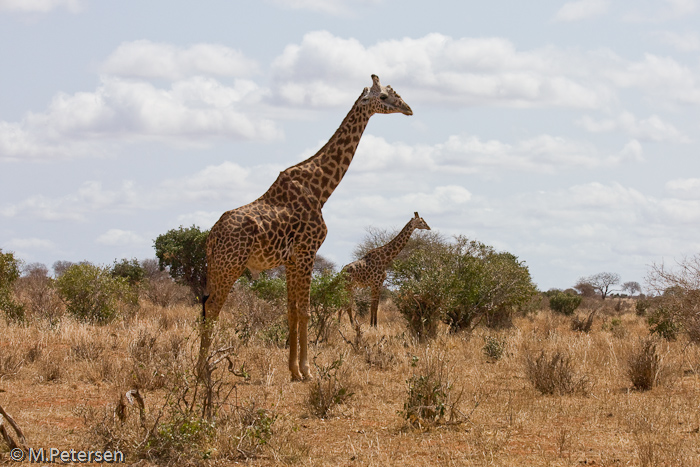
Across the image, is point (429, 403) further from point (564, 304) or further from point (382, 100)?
point (564, 304)

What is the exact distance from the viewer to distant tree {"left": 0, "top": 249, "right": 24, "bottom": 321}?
15.9 metres

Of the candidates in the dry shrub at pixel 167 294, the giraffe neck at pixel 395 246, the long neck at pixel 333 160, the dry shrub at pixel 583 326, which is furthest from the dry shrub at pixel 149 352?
the dry shrub at pixel 583 326

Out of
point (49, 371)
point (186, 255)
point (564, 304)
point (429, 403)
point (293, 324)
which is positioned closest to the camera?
point (429, 403)

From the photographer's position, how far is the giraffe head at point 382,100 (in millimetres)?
11203

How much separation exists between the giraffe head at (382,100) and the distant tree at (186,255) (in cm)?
1683

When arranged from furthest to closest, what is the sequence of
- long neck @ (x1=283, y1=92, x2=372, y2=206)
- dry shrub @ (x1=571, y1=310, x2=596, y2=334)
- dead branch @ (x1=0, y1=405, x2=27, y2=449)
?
dry shrub @ (x1=571, y1=310, x2=596, y2=334)
long neck @ (x1=283, y1=92, x2=372, y2=206)
dead branch @ (x1=0, y1=405, x2=27, y2=449)

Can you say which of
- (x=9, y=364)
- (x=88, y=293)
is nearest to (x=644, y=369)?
(x=9, y=364)

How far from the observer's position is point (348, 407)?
847cm

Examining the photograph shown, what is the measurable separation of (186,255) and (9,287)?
10.8 meters

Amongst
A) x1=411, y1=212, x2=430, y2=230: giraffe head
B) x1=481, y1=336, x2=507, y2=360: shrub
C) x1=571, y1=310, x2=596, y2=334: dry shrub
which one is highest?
x1=411, y1=212, x2=430, y2=230: giraffe head

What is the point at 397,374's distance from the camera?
11023 mm

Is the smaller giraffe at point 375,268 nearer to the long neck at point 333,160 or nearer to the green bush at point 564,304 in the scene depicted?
the long neck at point 333,160

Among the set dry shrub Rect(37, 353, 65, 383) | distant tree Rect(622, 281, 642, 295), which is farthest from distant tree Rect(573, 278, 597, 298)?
dry shrub Rect(37, 353, 65, 383)

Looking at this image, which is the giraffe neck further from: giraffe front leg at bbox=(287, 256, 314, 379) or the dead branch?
the dead branch
